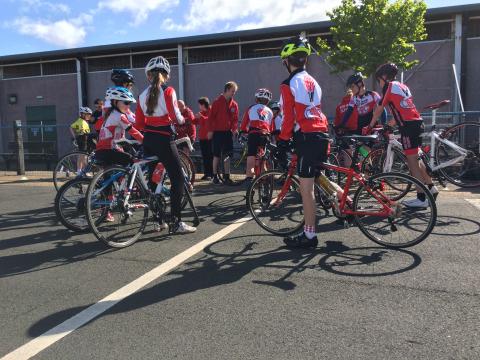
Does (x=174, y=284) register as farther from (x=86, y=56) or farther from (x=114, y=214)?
(x=86, y=56)

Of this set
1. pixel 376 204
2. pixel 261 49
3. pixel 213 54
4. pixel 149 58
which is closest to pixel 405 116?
pixel 376 204

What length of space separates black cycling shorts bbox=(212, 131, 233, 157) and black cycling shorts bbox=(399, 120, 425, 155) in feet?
13.1

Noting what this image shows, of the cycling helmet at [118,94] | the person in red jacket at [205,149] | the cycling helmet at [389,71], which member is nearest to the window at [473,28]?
the person in red jacket at [205,149]

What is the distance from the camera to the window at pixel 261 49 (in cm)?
2008

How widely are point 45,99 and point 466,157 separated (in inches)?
923

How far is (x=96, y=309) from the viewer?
11.2ft

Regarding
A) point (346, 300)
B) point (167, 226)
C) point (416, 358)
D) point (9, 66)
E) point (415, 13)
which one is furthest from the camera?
point (9, 66)

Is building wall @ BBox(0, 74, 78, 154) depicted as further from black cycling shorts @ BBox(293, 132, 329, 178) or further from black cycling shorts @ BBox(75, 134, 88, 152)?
black cycling shorts @ BBox(293, 132, 329, 178)

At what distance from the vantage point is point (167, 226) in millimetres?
5672

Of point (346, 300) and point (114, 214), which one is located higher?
point (114, 214)

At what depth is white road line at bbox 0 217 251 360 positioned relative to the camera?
2.84 m

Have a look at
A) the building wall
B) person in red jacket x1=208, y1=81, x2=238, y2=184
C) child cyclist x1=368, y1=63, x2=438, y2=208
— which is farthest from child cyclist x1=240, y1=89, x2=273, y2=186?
the building wall

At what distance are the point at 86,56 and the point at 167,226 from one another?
20.9m

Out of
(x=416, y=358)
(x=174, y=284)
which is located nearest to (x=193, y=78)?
(x=174, y=284)
